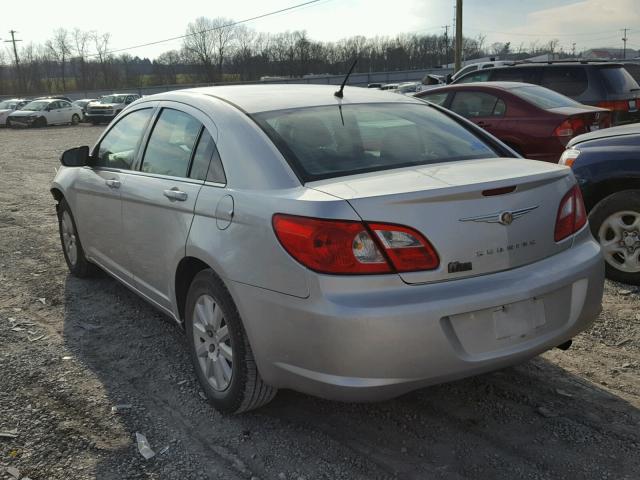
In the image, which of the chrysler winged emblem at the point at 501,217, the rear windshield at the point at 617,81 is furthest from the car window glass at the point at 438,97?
the chrysler winged emblem at the point at 501,217

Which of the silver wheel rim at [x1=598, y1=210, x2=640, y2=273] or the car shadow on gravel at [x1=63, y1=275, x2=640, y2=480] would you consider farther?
the silver wheel rim at [x1=598, y1=210, x2=640, y2=273]

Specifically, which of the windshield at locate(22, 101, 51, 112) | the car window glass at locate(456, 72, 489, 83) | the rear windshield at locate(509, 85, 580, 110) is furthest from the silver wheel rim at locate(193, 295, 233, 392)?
the windshield at locate(22, 101, 51, 112)

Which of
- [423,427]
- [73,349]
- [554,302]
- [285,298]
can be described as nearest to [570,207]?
[554,302]

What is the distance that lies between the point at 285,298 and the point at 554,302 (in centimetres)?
122

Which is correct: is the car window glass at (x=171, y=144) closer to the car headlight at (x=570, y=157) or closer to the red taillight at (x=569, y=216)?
the red taillight at (x=569, y=216)

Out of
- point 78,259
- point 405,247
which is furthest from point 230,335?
point 78,259

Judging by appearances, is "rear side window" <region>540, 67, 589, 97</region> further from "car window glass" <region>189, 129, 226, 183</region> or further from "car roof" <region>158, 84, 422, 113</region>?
"car window glass" <region>189, 129, 226, 183</region>

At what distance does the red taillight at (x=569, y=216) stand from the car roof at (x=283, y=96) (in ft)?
4.18

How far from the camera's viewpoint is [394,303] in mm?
2391

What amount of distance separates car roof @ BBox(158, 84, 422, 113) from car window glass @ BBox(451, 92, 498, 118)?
15.8ft

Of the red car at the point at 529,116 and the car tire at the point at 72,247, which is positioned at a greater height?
the red car at the point at 529,116

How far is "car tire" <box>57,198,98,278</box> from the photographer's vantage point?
5.27 m

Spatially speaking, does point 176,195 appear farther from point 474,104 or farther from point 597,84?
point 597,84

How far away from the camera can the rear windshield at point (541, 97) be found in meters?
7.97
